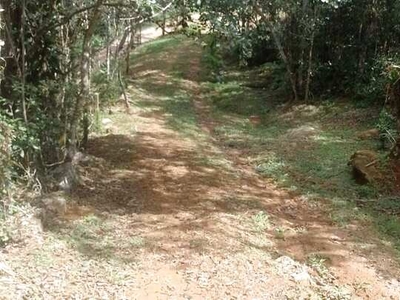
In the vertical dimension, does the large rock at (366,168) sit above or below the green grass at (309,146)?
above

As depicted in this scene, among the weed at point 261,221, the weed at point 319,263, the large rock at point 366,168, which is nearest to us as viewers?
the weed at point 319,263

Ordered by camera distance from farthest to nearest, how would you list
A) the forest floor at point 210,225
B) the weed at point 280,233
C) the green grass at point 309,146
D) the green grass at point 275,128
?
the green grass at point 275,128
the green grass at point 309,146
the weed at point 280,233
the forest floor at point 210,225

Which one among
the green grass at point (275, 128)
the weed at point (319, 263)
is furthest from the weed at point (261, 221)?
the green grass at point (275, 128)

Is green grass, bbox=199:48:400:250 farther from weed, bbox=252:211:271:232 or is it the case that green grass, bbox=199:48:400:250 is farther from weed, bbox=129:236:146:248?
weed, bbox=129:236:146:248

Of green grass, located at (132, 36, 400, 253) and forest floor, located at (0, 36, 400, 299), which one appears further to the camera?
green grass, located at (132, 36, 400, 253)

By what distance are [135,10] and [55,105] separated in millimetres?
1928

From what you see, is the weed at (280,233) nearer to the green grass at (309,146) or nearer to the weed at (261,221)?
the weed at (261,221)

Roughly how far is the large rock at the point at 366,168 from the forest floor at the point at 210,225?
215 millimetres

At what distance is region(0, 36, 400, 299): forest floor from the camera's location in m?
5.52

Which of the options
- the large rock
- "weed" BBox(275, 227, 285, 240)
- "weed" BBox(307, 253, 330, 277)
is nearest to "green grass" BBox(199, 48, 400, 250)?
the large rock

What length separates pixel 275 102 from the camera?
51.1ft

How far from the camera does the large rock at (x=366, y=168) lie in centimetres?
860

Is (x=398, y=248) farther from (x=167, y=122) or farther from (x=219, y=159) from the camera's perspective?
(x=167, y=122)

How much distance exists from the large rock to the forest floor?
21cm
